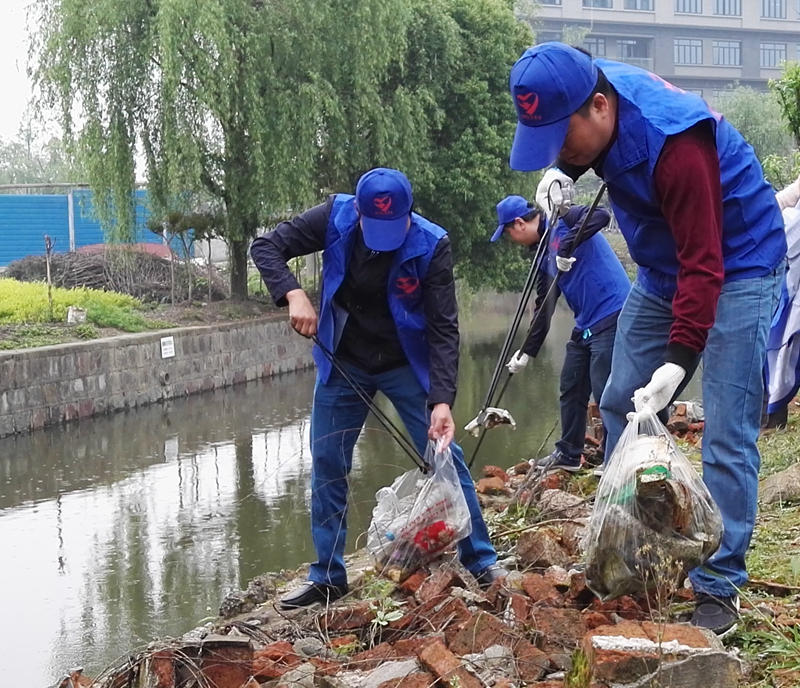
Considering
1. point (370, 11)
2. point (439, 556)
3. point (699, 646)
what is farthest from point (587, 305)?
point (370, 11)

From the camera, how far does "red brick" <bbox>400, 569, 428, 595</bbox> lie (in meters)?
4.46

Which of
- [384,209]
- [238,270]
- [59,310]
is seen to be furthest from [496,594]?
[238,270]

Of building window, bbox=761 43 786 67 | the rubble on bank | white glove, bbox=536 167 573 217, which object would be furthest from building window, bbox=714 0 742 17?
the rubble on bank

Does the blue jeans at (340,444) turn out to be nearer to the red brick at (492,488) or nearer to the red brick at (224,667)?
the red brick at (224,667)

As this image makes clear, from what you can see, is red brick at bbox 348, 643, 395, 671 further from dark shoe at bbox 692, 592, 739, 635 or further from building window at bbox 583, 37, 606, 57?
building window at bbox 583, 37, 606, 57

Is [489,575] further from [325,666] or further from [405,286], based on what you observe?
[405,286]

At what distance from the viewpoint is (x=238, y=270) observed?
19.6 meters

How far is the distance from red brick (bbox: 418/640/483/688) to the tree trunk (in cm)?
1637

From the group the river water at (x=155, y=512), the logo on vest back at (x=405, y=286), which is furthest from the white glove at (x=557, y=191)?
the river water at (x=155, y=512)

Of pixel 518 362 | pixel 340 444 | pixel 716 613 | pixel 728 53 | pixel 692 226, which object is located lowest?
pixel 716 613

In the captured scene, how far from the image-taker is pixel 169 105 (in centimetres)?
1661

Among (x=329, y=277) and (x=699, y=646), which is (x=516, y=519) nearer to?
(x=329, y=277)

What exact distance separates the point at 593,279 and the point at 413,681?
3.42 meters

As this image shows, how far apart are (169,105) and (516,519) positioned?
39.7 ft
